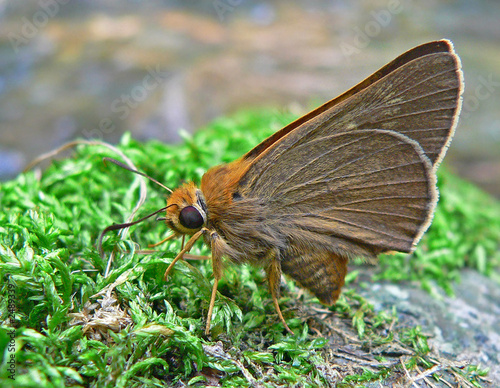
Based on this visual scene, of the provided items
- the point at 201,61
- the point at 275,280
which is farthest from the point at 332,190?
the point at 201,61

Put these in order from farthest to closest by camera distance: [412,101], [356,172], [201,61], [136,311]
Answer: [201,61]
[356,172]
[412,101]
[136,311]

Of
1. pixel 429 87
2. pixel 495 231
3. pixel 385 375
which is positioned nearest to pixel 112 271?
pixel 385 375

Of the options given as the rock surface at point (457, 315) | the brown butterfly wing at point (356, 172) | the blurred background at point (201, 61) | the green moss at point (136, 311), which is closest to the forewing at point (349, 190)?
the brown butterfly wing at point (356, 172)

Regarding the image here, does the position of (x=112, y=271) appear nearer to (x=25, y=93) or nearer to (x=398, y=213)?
(x=398, y=213)

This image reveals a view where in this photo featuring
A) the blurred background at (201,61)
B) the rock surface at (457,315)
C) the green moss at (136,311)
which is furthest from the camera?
the blurred background at (201,61)

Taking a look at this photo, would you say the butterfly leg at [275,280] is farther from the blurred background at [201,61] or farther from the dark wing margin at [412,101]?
the blurred background at [201,61]

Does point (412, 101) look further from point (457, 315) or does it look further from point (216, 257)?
point (457, 315)

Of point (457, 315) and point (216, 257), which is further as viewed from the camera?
point (457, 315)
